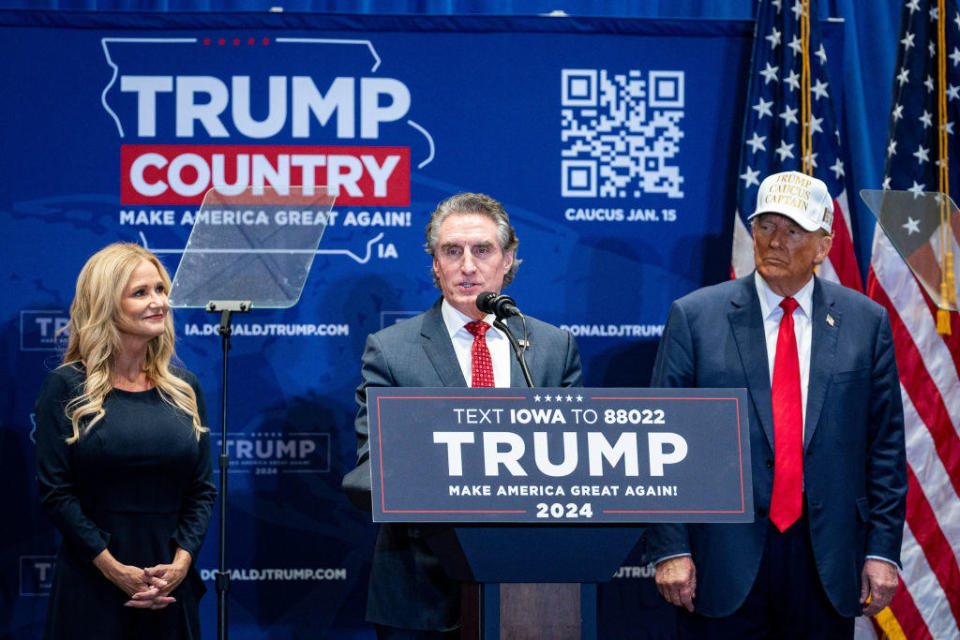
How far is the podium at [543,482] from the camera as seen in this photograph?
179cm

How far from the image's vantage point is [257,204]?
3.79 meters

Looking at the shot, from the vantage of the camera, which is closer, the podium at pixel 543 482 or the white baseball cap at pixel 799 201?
the podium at pixel 543 482

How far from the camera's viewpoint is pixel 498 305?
2.12 meters

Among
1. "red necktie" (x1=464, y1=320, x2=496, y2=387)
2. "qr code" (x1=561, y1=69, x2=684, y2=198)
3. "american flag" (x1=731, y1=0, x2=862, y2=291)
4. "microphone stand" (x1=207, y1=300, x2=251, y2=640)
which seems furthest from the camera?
"qr code" (x1=561, y1=69, x2=684, y2=198)

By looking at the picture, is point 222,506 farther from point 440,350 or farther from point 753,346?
point 753,346

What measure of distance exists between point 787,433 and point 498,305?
48.0 inches

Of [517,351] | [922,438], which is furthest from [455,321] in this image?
[922,438]

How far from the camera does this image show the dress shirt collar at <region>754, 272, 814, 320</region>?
305cm

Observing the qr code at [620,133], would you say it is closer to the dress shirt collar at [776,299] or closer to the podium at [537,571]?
the dress shirt collar at [776,299]

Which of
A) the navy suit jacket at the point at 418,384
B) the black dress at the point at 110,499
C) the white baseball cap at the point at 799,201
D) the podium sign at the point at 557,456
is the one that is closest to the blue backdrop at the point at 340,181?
the black dress at the point at 110,499

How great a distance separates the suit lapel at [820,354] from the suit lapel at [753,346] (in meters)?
0.11

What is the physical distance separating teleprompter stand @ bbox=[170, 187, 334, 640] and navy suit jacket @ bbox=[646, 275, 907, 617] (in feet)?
4.65

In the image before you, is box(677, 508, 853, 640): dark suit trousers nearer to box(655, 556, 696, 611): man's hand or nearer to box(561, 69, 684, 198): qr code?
box(655, 556, 696, 611): man's hand

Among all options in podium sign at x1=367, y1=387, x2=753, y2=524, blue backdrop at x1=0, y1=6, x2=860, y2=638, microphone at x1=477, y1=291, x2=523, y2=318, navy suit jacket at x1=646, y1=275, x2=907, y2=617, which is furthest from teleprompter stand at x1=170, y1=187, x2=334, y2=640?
podium sign at x1=367, y1=387, x2=753, y2=524
